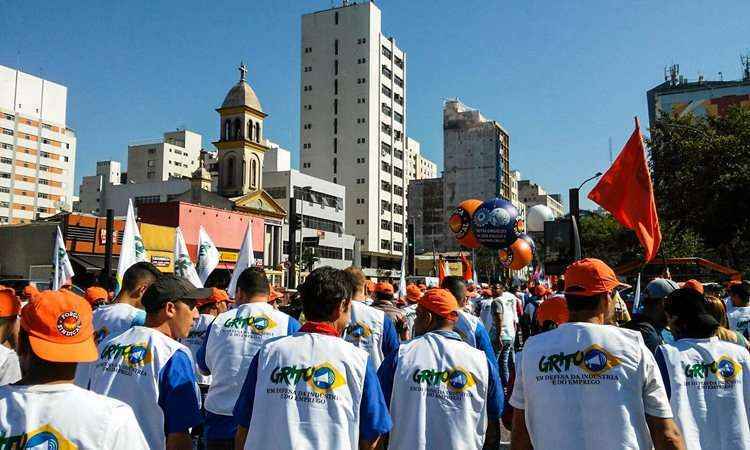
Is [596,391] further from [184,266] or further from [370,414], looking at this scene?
[184,266]

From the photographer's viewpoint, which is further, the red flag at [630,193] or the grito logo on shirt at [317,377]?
the red flag at [630,193]

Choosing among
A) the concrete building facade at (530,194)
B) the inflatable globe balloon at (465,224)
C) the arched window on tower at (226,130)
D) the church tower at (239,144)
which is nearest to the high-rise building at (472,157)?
the concrete building facade at (530,194)

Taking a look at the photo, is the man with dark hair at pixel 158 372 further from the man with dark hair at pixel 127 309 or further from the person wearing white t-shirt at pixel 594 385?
the person wearing white t-shirt at pixel 594 385

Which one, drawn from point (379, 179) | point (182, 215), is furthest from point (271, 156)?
point (182, 215)

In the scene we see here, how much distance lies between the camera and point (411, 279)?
40719 millimetres

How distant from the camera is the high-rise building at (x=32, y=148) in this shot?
295ft

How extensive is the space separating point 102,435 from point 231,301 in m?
5.93

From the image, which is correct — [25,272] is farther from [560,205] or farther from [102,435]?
[560,205]

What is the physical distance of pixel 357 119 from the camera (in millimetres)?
84688

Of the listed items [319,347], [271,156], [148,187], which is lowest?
[319,347]

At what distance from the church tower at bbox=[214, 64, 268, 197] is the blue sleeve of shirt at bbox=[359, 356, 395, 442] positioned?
180 ft

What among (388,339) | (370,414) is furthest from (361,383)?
(388,339)

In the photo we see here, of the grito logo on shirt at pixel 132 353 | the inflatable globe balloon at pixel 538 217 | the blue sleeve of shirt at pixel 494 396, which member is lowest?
the blue sleeve of shirt at pixel 494 396

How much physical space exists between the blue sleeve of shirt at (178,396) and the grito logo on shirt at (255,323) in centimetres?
139
